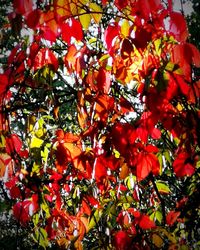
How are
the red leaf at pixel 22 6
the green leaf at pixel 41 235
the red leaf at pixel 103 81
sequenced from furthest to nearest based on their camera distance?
the green leaf at pixel 41 235 < the red leaf at pixel 103 81 < the red leaf at pixel 22 6

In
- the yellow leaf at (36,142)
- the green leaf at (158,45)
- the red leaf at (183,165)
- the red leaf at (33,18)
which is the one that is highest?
the red leaf at (33,18)

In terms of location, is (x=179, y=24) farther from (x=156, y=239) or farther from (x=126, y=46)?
(x=156, y=239)

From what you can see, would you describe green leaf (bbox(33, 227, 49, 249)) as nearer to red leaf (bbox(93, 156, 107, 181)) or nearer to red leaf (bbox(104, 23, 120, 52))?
red leaf (bbox(93, 156, 107, 181))

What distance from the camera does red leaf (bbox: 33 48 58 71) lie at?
1.44m

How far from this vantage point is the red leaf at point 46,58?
1444 millimetres

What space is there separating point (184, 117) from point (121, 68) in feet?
1.53

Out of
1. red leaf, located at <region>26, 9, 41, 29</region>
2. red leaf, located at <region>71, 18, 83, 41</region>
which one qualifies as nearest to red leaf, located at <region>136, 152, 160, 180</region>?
red leaf, located at <region>71, 18, 83, 41</region>

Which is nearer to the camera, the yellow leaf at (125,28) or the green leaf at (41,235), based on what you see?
the yellow leaf at (125,28)

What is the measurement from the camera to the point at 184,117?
1357 millimetres

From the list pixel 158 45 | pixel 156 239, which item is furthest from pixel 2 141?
pixel 156 239

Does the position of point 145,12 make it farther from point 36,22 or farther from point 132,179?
point 132,179

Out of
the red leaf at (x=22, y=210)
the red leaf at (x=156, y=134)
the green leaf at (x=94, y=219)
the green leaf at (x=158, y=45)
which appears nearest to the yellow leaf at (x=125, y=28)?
the green leaf at (x=158, y=45)

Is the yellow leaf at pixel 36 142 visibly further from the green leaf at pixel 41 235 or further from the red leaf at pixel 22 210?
the green leaf at pixel 41 235

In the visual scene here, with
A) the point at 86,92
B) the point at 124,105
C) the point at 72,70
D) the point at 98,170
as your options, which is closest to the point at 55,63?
the point at 72,70
